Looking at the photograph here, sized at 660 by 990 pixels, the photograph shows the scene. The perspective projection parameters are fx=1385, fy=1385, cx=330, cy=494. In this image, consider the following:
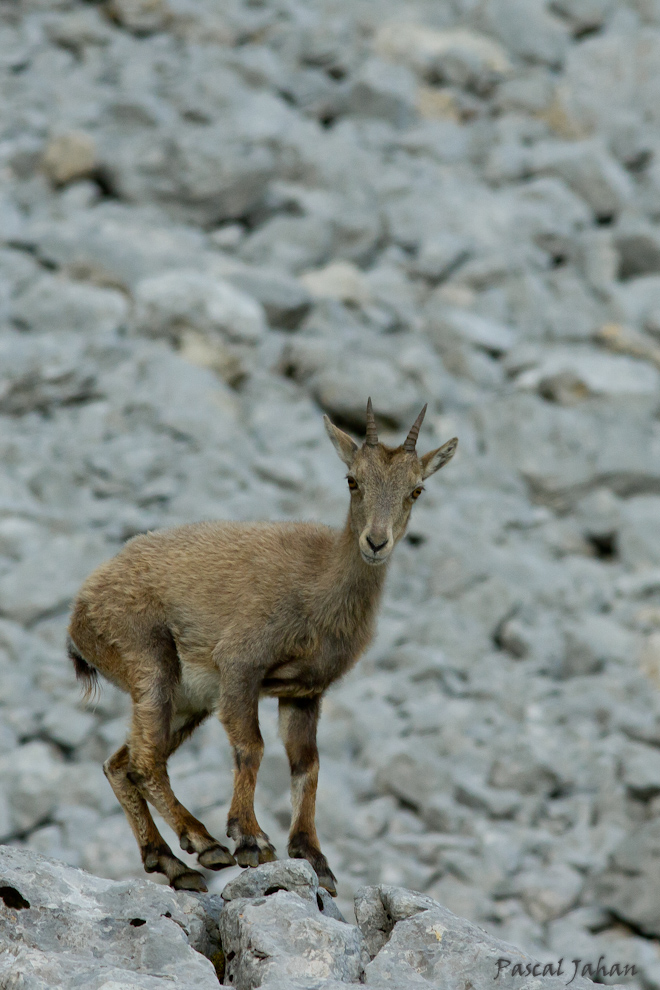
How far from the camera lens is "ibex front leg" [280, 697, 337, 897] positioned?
28.5 feet

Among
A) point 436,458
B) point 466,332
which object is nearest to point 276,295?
point 466,332

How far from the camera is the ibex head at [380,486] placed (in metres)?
8.87

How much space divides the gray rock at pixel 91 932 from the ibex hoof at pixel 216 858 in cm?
63

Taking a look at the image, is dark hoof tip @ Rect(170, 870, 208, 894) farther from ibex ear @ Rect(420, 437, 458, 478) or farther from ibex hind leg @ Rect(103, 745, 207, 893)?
ibex ear @ Rect(420, 437, 458, 478)

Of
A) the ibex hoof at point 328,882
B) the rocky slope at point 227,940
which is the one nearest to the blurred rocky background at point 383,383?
the ibex hoof at point 328,882

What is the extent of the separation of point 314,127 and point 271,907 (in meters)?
24.7

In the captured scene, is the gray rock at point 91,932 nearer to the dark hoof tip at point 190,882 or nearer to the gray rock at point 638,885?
the dark hoof tip at point 190,882

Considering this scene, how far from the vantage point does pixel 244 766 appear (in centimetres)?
849

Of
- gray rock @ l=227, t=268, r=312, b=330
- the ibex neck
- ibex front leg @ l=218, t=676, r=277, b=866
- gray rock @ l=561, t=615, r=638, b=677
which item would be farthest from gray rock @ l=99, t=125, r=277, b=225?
ibex front leg @ l=218, t=676, r=277, b=866

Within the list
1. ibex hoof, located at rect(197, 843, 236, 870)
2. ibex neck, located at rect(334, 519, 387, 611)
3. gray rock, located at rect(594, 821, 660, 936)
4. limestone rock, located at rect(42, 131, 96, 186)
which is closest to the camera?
ibex hoof, located at rect(197, 843, 236, 870)

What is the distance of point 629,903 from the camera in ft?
53.5

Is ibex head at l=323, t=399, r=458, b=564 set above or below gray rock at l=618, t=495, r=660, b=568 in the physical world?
above

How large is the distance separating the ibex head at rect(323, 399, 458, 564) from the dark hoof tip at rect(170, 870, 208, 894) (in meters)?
2.21

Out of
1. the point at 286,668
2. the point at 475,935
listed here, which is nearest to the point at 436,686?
the point at 286,668
